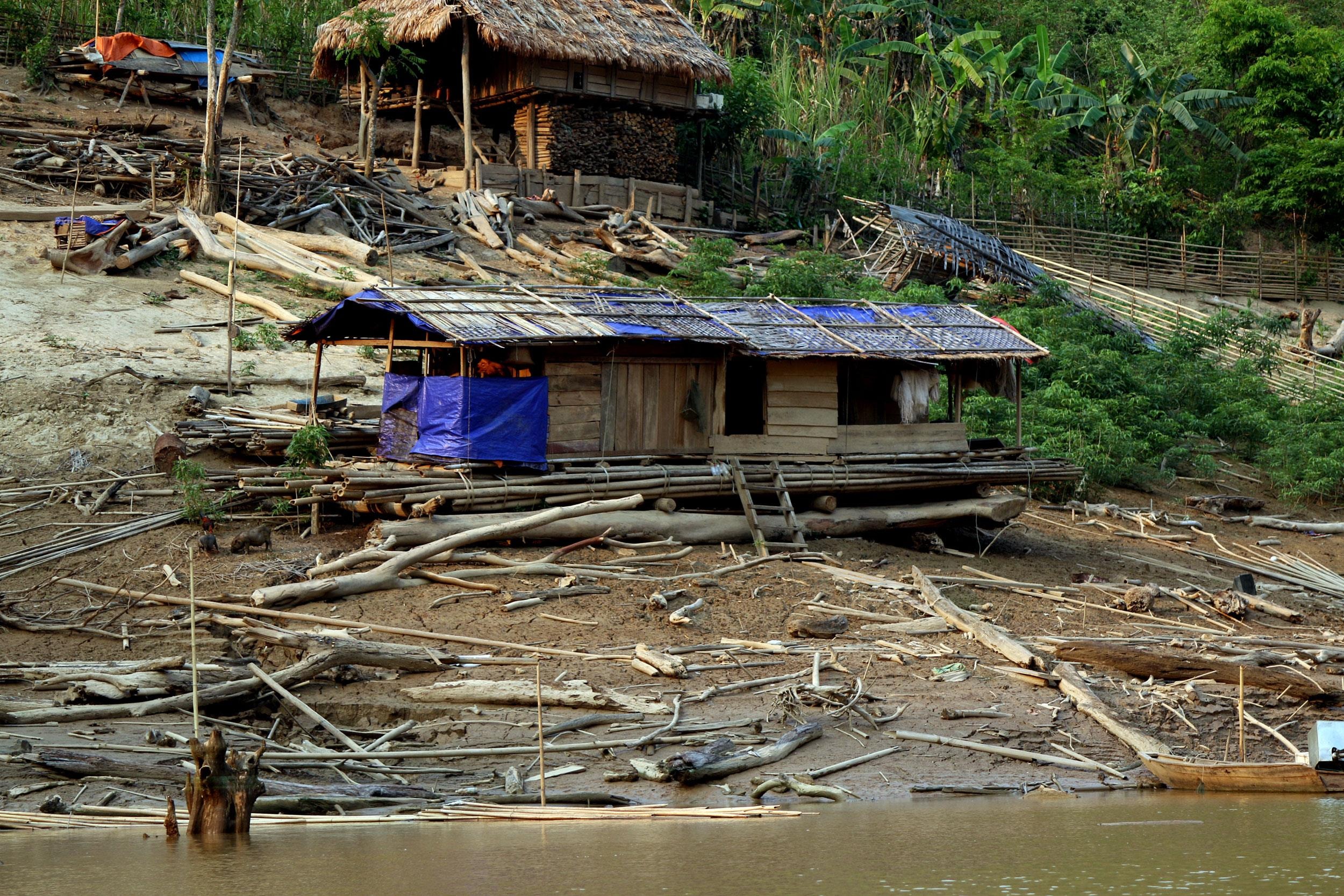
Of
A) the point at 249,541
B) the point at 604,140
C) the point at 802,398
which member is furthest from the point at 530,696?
the point at 604,140

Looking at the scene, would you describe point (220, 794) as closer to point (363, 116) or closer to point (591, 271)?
point (591, 271)

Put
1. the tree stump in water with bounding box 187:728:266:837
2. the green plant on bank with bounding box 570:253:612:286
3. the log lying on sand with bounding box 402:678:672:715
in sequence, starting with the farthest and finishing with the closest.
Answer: the green plant on bank with bounding box 570:253:612:286
the log lying on sand with bounding box 402:678:672:715
the tree stump in water with bounding box 187:728:266:837

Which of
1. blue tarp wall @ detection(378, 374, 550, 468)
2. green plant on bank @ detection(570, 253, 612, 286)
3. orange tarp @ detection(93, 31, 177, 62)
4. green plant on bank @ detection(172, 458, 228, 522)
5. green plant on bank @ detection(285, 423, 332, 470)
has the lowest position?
green plant on bank @ detection(172, 458, 228, 522)

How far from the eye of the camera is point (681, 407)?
16.0 meters

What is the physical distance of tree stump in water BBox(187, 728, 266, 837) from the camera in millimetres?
7809

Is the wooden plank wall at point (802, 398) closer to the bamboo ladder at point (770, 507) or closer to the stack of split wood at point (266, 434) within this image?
the bamboo ladder at point (770, 507)

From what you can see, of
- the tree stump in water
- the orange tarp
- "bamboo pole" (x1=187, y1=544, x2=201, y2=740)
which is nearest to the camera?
the tree stump in water

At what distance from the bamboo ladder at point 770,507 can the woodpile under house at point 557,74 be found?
13696 mm

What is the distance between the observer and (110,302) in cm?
1994

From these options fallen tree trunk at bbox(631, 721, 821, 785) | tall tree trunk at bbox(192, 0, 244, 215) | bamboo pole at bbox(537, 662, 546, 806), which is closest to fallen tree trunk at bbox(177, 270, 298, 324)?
tall tree trunk at bbox(192, 0, 244, 215)

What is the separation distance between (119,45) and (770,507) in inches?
810

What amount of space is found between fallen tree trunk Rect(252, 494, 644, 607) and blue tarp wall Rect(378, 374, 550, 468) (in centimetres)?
82

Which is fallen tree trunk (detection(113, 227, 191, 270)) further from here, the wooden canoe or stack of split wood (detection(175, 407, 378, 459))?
the wooden canoe

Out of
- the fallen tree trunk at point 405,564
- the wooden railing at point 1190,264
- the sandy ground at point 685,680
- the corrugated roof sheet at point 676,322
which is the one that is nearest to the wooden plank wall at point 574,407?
the corrugated roof sheet at point 676,322
